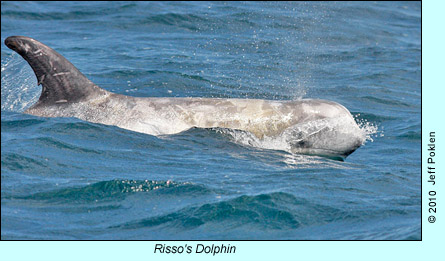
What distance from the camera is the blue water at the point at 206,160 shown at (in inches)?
340

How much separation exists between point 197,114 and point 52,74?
2608 mm

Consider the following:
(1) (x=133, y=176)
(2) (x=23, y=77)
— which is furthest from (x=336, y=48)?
(1) (x=133, y=176)

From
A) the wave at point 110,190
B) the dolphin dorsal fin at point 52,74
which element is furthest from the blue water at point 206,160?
the dolphin dorsal fin at point 52,74

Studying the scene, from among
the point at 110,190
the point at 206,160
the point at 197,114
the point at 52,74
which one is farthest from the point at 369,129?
the point at 110,190

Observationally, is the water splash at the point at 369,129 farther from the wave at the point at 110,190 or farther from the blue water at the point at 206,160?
the wave at the point at 110,190

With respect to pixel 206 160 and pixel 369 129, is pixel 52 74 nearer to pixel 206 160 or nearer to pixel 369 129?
pixel 206 160

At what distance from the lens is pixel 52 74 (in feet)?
38.6

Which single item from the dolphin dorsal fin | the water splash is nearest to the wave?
the dolphin dorsal fin

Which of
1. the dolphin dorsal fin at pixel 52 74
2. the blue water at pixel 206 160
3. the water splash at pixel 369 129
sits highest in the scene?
the dolphin dorsal fin at pixel 52 74

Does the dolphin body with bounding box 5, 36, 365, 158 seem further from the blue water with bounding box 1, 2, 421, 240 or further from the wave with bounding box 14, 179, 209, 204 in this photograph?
the wave with bounding box 14, 179, 209, 204

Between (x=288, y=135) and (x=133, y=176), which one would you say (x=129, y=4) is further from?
(x=133, y=176)

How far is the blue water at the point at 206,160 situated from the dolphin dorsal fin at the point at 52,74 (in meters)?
0.46

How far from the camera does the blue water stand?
340 inches

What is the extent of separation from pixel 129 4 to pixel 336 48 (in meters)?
8.37
